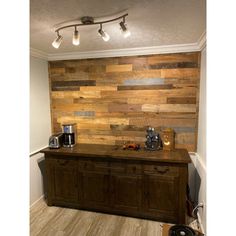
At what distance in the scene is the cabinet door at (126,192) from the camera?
2779 millimetres

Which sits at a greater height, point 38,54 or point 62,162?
point 38,54

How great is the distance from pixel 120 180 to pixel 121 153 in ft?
1.27

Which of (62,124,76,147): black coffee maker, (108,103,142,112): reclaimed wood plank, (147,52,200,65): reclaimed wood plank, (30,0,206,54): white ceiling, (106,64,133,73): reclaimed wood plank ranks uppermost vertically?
(30,0,206,54): white ceiling

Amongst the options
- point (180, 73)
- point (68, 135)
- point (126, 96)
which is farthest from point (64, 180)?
point (180, 73)

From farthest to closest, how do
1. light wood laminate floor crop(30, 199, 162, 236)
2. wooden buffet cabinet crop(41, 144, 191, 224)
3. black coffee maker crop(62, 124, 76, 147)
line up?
black coffee maker crop(62, 124, 76, 147) → wooden buffet cabinet crop(41, 144, 191, 224) → light wood laminate floor crop(30, 199, 162, 236)

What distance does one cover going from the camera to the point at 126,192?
9.27 feet

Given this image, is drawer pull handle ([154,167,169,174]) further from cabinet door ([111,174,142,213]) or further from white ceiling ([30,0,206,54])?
white ceiling ([30,0,206,54])

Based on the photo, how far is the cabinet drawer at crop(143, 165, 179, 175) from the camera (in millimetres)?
2609

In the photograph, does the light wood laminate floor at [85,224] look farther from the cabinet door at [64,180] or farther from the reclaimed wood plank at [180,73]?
the reclaimed wood plank at [180,73]

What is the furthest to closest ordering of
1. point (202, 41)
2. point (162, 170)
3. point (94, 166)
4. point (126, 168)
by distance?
point (94, 166) < point (126, 168) < point (162, 170) < point (202, 41)

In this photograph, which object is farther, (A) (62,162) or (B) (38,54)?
(B) (38,54)

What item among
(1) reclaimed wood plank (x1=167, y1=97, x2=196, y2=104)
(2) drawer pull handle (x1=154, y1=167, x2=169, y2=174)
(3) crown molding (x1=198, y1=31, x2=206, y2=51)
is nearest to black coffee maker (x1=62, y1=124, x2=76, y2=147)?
(2) drawer pull handle (x1=154, y1=167, x2=169, y2=174)

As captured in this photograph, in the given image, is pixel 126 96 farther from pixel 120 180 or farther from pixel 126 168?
pixel 120 180
